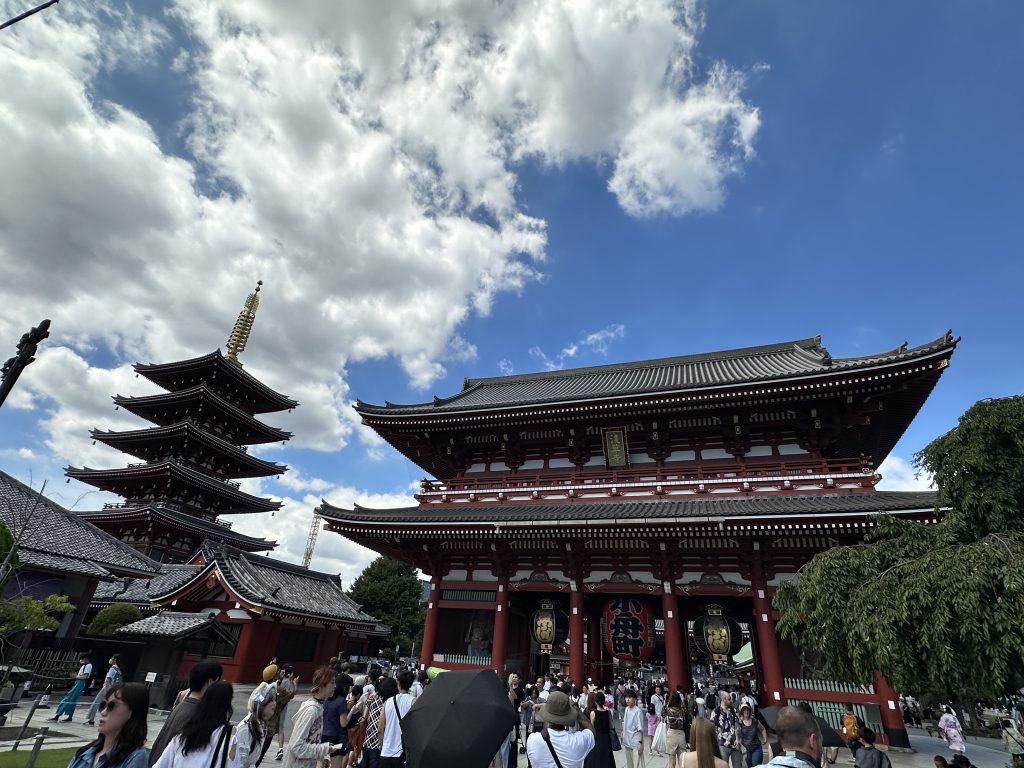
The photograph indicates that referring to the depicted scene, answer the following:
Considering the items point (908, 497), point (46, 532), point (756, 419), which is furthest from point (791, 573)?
point (46, 532)

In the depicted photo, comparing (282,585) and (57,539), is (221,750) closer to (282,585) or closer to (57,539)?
(57,539)

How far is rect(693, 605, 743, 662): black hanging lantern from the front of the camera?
14.4 metres

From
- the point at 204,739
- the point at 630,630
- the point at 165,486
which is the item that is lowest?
the point at 204,739

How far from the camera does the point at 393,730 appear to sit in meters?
5.98

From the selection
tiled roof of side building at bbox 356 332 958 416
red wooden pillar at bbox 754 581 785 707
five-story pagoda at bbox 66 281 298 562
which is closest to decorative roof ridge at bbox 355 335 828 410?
tiled roof of side building at bbox 356 332 958 416

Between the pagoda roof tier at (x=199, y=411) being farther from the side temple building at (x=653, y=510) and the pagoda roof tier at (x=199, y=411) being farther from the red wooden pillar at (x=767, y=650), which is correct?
the red wooden pillar at (x=767, y=650)

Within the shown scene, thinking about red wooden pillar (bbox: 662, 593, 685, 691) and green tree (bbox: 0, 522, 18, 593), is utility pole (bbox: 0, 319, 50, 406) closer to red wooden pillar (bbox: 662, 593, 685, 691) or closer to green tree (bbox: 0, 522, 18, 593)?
green tree (bbox: 0, 522, 18, 593)

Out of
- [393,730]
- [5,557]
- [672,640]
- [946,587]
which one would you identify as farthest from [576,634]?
[5,557]

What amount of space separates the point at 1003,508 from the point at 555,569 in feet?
36.5

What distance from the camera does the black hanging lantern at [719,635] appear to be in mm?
14445

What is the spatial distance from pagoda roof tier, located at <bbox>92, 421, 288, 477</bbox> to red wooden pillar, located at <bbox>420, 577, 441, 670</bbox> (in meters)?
25.3

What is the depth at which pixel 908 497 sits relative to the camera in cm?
1262

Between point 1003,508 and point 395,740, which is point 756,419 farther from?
point 395,740

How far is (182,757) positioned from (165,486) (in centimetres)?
3686
